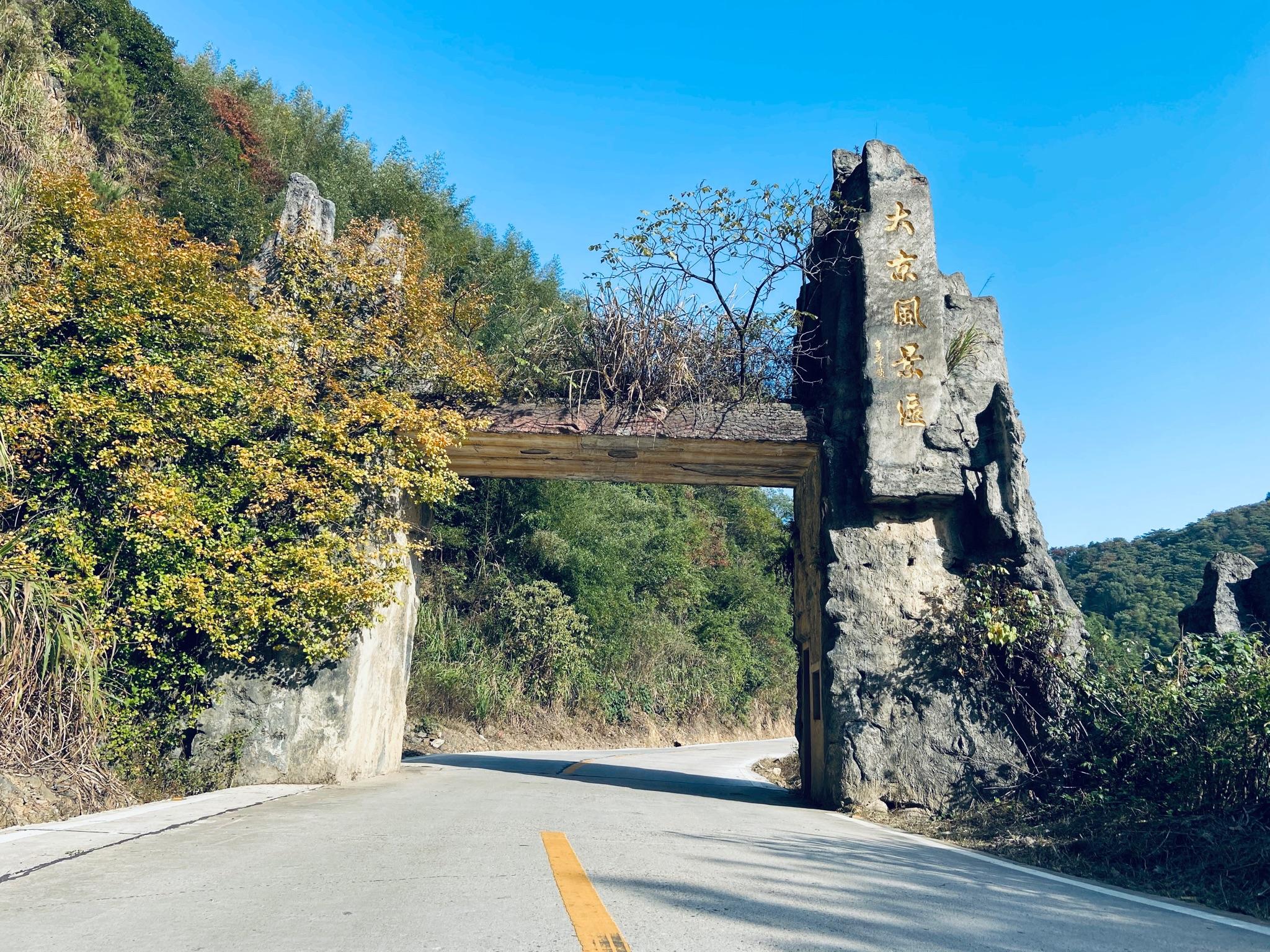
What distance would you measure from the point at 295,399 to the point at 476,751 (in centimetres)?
1130

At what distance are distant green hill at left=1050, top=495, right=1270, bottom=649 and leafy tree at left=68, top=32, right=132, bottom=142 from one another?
907 inches

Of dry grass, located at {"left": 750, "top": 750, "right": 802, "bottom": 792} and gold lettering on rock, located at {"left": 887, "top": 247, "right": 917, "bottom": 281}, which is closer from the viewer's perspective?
gold lettering on rock, located at {"left": 887, "top": 247, "right": 917, "bottom": 281}

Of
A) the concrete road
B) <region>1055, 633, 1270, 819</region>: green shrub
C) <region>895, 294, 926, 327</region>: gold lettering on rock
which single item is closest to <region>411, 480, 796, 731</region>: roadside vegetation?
<region>895, 294, 926, 327</region>: gold lettering on rock

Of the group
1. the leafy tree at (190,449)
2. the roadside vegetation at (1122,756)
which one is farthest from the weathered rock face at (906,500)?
the leafy tree at (190,449)

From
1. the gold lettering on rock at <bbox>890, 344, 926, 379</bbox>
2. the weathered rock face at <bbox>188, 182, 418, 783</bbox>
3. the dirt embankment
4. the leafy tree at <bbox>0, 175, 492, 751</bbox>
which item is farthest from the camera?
the dirt embankment

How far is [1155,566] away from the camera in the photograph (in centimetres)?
2083

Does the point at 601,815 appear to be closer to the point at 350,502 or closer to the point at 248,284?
the point at 350,502

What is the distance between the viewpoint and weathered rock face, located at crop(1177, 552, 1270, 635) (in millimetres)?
8414

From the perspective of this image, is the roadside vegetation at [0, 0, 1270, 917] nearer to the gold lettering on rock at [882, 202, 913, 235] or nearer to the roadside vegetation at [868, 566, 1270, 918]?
the roadside vegetation at [868, 566, 1270, 918]

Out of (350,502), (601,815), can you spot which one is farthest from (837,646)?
(350,502)

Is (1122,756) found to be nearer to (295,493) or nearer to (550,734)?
(295,493)

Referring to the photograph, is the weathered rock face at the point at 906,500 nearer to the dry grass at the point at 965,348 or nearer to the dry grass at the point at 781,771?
the dry grass at the point at 965,348

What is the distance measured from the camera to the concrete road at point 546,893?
125 inches

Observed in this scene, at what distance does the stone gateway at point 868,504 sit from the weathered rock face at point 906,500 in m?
0.02
